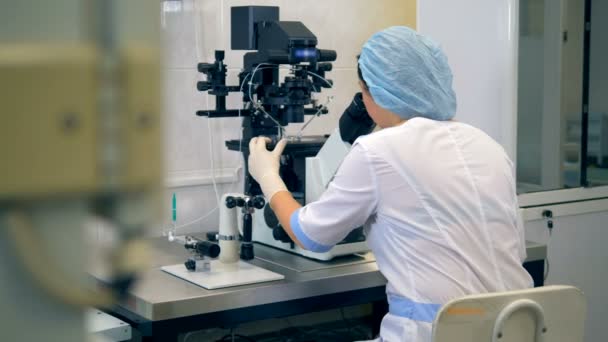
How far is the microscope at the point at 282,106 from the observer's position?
2.24m

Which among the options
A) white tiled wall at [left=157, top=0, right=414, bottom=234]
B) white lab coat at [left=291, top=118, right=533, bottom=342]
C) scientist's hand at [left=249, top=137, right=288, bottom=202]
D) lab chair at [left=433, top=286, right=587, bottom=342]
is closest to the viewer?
lab chair at [left=433, top=286, right=587, bottom=342]

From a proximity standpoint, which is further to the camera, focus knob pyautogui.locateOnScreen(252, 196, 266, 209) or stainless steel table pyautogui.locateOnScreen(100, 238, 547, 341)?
focus knob pyautogui.locateOnScreen(252, 196, 266, 209)

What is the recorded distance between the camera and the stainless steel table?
1.94 m

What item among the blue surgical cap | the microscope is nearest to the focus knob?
the microscope

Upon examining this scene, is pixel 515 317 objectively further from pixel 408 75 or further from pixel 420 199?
pixel 408 75

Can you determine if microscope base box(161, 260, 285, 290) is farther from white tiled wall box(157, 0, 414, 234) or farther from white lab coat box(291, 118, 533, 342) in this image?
white tiled wall box(157, 0, 414, 234)

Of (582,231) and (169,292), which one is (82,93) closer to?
(169,292)

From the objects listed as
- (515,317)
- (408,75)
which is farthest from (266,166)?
(515,317)

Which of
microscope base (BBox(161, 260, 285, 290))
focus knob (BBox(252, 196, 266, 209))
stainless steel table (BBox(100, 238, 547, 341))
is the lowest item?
stainless steel table (BBox(100, 238, 547, 341))

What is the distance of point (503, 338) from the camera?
169 cm

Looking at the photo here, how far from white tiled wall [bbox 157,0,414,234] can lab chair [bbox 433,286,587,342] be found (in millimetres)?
1220

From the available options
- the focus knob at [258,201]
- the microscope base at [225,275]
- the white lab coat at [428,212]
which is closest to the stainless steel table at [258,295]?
the microscope base at [225,275]

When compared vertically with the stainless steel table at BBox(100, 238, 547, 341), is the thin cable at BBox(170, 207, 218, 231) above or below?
above

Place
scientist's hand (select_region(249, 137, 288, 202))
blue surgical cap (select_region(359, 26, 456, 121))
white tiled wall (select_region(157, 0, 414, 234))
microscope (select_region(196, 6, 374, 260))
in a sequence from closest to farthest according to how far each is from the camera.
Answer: blue surgical cap (select_region(359, 26, 456, 121)) < scientist's hand (select_region(249, 137, 288, 202)) < microscope (select_region(196, 6, 374, 260)) < white tiled wall (select_region(157, 0, 414, 234))
